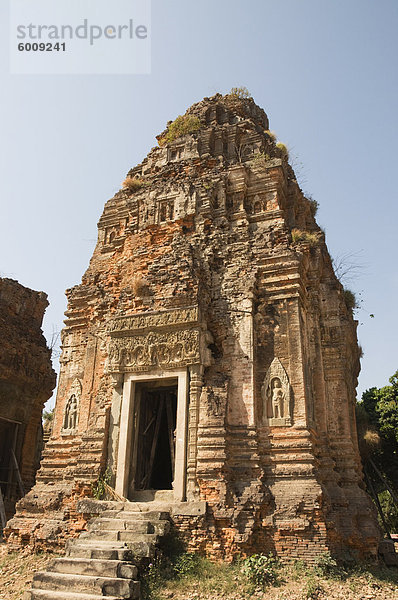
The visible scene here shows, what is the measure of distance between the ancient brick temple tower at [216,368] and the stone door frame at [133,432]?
1.1 inches

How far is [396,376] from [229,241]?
12494mm

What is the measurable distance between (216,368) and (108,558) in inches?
167

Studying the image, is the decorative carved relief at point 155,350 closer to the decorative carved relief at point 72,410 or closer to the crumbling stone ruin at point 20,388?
the decorative carved relief at point 72,410

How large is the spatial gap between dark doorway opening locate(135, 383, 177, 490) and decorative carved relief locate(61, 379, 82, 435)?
1.69 m

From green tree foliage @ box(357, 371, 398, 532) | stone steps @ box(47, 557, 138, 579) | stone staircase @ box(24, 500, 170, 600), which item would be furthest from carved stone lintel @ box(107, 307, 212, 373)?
green tree foliage @ box(357, 371, 398, 532)

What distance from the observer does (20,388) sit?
1752 cm

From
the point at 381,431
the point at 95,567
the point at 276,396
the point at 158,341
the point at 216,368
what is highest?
the point at 158,341

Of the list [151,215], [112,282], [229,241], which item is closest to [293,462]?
[229,241]

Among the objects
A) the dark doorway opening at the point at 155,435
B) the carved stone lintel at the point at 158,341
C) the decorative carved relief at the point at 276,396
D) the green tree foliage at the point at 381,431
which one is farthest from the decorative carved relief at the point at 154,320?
the green tree foliage at the point at 381,431

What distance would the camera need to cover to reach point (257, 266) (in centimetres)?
1124

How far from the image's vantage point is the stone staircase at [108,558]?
7.01 meters

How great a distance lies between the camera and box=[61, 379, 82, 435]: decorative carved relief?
11.6 meters

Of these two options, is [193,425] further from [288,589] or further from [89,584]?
[89,584]

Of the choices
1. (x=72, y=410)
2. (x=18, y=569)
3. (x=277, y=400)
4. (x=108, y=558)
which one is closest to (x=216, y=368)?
(x=277, y=400)
